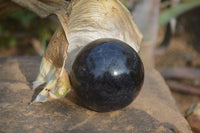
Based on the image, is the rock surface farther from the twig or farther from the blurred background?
the twig

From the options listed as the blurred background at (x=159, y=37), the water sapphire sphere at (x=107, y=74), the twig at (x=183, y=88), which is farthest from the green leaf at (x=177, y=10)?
the water sapphire sphere at (x=107, y=74)

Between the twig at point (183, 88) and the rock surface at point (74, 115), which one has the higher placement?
the rock surface at point (74, 115)

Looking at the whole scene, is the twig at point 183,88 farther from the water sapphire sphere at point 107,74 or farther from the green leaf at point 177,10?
the water sapphire sphere at point 107,74

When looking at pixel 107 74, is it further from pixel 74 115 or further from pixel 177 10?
pixel 177 10

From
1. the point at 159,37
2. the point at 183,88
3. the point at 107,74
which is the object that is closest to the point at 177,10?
the point at 183,88

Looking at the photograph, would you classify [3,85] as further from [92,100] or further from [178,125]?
[178,125]

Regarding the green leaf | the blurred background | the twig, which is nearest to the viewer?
the blurred background

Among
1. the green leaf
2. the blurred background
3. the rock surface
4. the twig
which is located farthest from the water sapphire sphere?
the twig

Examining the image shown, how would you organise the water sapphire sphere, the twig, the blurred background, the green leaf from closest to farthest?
1. the water sapphire sphere
2. the blurred background
3. the green leaf
4. the twig

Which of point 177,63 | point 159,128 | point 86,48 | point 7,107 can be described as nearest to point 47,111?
point 7,107
